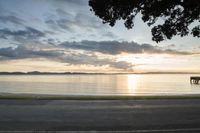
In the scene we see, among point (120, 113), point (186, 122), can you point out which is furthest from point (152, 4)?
point (186, 122)

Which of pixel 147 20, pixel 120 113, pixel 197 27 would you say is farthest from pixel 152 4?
pixel 120 113

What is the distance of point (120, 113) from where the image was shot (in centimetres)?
1609

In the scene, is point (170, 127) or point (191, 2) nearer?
point (170, 127)

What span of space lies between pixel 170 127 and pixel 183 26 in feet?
30.2

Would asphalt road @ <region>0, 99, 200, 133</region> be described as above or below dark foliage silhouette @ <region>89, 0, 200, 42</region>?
below

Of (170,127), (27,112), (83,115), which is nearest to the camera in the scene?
(170,127)

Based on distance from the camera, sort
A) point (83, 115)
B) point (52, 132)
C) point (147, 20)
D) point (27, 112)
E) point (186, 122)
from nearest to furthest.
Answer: point (52, 132)
point (186, 122)
point (83, 115)
point (27, 112)
point (147, 20)

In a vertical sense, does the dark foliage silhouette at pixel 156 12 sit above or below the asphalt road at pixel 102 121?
above

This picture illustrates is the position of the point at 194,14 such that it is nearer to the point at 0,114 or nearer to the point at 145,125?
the point at 145,125

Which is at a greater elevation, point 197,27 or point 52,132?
point 197,27

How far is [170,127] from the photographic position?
483 inches

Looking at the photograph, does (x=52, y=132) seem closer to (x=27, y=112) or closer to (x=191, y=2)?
(x=27, y=112)

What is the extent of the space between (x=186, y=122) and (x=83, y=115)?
4.19 m

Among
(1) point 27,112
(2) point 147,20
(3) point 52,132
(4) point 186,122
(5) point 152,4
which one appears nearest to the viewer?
(3) point 52,132
